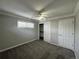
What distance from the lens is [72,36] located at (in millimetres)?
3029

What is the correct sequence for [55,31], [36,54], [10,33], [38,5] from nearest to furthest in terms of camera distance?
[38,5] < [36,54] < [10,33] < [55,31]

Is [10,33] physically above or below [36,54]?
A: above

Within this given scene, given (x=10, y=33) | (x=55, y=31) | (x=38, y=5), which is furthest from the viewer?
(x=55, y=31)

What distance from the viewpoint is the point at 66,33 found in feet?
10.7

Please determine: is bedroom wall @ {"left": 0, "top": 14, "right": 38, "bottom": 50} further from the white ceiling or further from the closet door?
the closet door

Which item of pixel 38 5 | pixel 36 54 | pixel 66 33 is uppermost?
pixel 38 5

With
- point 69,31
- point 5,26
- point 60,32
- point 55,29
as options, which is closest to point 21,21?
point 5,26

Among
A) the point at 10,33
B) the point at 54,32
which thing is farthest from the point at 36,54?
the point at 54,32

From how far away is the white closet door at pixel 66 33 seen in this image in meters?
3.05

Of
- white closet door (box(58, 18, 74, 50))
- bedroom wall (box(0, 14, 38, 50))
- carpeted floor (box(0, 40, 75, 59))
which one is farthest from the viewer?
white closet door (box(58, 18, 74, 50))

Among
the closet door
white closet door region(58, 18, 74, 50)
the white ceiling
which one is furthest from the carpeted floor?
the white ceiling

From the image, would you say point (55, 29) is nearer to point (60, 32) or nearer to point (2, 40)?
point (60, 32)

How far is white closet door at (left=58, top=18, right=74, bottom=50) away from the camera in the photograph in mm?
3049

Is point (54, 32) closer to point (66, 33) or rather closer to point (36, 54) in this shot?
point (66, 33)
